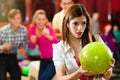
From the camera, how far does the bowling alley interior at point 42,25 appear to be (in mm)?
4250

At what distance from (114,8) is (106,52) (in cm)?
905

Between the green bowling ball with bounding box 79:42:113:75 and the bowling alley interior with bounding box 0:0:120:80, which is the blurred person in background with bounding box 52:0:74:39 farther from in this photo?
the green bowling ball with bounding box 79:42:113:75

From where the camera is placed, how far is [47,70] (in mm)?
4250

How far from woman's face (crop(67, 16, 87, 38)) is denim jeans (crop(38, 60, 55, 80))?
2226 millimetres

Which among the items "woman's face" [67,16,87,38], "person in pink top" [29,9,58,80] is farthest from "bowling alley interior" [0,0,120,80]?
"woman's face" [67,16,87,38]

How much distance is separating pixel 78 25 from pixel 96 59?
30 centimetres

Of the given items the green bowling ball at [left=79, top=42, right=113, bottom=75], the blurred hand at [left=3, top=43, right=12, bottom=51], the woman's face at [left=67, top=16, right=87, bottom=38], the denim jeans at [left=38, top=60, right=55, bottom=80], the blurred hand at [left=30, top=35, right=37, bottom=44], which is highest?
the woman's face at [left=67, top=16, right=87, bottom=38]

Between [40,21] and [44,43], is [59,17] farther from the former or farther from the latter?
[44,43]

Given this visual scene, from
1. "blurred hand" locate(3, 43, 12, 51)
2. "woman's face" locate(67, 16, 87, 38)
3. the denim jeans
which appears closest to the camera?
"woman's face" locate(67, 16, 87, 38)

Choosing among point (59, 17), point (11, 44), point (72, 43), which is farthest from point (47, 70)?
point (72, 43)

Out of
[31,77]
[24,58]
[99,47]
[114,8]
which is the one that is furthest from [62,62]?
[114,8]

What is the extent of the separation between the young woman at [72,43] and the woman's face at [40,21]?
223 cm

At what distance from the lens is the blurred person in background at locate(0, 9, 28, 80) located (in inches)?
164

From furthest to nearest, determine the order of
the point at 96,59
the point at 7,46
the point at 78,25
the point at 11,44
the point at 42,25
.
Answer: the point at 42,25
the point at 11,44
the point at 7,46
the point at 78,25
the point at 96,59
